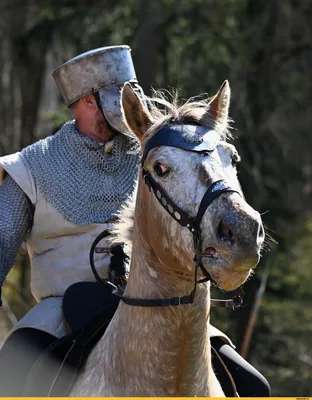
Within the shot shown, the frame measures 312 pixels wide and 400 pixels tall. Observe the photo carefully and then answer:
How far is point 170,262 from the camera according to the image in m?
4.11

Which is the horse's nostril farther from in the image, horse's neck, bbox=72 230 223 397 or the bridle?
horse's neck, bbox=72 230 223 397

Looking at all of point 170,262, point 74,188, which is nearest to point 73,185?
point 74,188

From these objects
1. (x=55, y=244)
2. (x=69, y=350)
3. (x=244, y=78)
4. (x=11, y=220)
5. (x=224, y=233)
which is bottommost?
(x=244, y=78)

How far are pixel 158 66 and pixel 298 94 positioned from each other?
2.84 meters

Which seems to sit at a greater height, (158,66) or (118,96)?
(118,96)

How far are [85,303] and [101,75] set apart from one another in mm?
1327

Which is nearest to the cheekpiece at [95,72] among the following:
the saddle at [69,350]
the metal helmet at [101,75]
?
the metal helmet at [101,75]

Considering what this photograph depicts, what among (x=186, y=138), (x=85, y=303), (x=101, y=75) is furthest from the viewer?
(x=101, y=75)

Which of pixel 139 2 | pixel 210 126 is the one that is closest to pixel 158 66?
pixel 139 2

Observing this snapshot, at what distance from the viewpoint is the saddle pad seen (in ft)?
15.4

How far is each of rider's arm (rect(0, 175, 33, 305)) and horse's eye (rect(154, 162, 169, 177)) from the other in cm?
116

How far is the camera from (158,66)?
1223 cm

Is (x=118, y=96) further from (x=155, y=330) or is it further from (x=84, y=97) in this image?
(x=155, y=330)

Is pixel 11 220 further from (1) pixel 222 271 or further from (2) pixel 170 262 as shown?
(1) pixel 222 271
